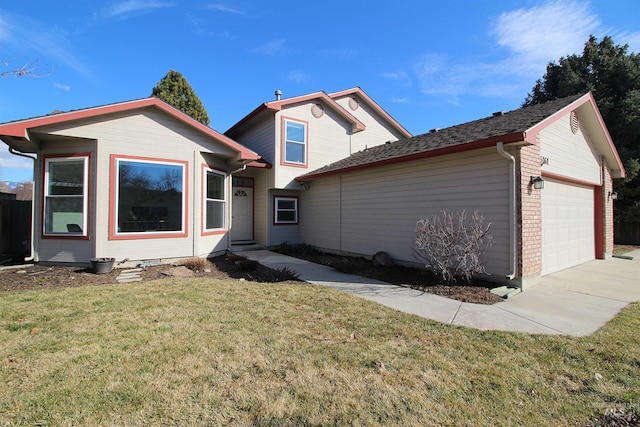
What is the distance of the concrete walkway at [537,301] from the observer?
4.41 meters

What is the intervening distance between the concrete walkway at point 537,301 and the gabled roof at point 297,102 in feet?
20.9

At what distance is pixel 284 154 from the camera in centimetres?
1182

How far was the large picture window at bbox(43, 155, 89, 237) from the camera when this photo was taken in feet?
25.5

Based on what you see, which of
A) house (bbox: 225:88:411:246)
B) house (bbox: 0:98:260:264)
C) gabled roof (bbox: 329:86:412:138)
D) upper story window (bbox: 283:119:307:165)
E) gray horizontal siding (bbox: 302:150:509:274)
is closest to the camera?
gray horizontal siding (bbox: 302:150:509:274)

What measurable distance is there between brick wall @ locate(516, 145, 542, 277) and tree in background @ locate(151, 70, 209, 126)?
2010 cm

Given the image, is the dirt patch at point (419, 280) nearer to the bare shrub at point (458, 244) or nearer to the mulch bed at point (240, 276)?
the mulch bed at point (240, 276)

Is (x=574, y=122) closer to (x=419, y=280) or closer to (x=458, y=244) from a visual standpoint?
(x=458, y=244)

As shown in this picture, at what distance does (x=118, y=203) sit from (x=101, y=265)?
1643 millimetres

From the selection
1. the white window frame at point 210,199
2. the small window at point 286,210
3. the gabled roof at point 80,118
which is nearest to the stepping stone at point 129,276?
the white window frame at point 210,199

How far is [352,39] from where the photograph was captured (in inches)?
444

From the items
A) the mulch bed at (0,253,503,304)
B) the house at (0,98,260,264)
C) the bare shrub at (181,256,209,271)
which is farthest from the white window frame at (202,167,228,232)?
the bare shrub at (181,256,209,271)

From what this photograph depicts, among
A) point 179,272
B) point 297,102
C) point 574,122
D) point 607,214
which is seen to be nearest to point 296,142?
point 297,102

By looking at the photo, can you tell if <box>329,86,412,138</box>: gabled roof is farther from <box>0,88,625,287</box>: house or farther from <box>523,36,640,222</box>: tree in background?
<box>523,36,640,222</box>: tree in background

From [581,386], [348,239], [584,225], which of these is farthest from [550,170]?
[581,386]
